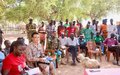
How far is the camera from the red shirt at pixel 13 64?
4.55 metres

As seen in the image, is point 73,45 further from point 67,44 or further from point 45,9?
point 45,9

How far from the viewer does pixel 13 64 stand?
4.60 meters

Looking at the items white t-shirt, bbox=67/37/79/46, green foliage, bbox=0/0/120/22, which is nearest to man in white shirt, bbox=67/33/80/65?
white t-shirt, bbox=67/37/79/46

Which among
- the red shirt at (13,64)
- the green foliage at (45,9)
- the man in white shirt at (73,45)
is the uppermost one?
the green foliage at (45,9)

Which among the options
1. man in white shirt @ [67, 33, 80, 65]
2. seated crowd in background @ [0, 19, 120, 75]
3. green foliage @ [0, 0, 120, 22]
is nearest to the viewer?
seated crowd in background @ [0, 19, 120, 75]

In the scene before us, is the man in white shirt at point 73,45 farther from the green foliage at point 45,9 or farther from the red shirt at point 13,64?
the red shirt at point 13,64

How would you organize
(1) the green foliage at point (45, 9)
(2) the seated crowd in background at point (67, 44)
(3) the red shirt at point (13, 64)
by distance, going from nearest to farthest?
(3) the red shirt at point (13, 64) → (2) the seated crowd in background at point (67, 44) → (1) the green foliage at point (45, 9)

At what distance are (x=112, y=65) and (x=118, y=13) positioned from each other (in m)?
17.1

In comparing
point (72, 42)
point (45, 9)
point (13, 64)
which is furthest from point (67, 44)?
point (13, 64)

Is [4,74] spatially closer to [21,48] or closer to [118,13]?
[21,48]

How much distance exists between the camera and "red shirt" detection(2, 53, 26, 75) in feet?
14.9

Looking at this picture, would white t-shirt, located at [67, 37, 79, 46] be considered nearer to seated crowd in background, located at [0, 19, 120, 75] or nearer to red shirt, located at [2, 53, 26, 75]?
seated crowd in background, located at [0, 19, 120, 75]

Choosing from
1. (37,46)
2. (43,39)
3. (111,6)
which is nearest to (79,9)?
(111,6)

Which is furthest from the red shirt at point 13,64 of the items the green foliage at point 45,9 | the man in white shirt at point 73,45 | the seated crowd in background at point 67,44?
the green foliage at point 45,9
